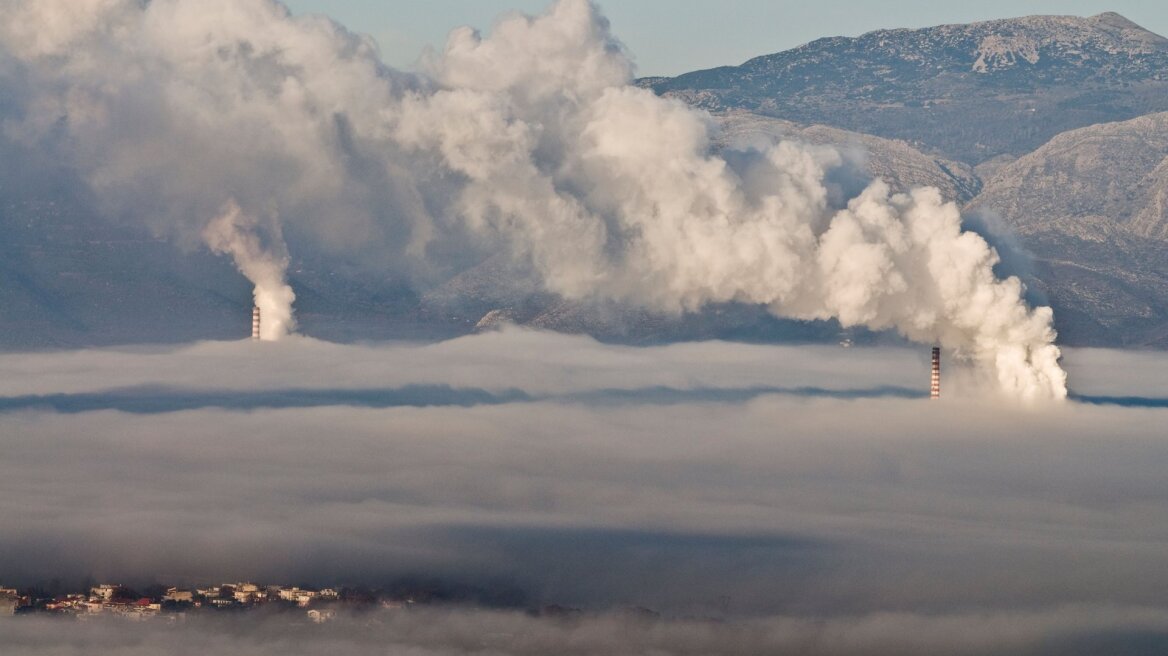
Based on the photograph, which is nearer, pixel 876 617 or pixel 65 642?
pixel 65 642

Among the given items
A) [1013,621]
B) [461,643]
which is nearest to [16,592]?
[461,643]

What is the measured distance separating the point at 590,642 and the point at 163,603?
36493mm

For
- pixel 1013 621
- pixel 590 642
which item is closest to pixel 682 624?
pixel 590 642

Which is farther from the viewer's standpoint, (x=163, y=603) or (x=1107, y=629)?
(x=163, y=603)

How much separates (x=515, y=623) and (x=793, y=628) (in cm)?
2308

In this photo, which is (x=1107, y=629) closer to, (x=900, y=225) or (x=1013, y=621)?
(x=1013, y=621)

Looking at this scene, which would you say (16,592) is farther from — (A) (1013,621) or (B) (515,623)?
(A) (1013,621)

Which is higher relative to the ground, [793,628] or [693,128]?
[693,128]

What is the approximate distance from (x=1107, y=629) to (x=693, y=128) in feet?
174

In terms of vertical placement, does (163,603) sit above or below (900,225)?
below

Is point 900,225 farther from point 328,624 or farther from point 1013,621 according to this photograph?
point 328,624

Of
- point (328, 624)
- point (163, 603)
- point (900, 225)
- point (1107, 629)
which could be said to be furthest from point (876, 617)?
point (163, 603)

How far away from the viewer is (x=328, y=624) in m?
195

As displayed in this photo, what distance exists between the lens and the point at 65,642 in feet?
582
